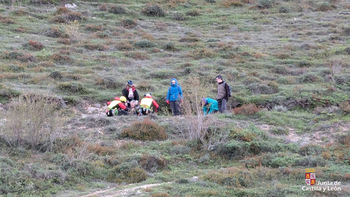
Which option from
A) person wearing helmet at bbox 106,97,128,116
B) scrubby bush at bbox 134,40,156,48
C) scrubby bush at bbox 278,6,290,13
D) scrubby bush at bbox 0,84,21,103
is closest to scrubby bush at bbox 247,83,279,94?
person wearing helmet at bbox 106,97,128,116

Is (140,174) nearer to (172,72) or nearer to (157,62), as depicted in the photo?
(172,72)

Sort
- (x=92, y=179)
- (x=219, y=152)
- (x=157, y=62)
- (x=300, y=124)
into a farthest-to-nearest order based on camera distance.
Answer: (x=157, y=62) → (x=300, y=124) → (x=219, y=152) → (x=92, y=179)

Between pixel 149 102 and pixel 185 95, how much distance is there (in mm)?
2152

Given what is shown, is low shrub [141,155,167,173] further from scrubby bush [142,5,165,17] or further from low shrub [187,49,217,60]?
scrubby bush [142,5,165,17]

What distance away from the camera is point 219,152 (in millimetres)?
9133

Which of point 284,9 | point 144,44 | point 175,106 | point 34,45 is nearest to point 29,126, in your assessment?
point 175,106

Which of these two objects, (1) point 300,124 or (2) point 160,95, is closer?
(1) point 300,124

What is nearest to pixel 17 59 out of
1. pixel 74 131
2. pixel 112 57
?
pixel 112 57

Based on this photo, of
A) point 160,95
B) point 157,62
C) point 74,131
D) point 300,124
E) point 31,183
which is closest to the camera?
point 31,183

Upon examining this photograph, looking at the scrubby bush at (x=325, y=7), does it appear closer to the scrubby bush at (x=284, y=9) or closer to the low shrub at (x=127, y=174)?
the scrubby bush at (x=284, y=9)

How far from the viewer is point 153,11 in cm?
2666

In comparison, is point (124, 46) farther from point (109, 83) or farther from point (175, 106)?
point (175, 106)

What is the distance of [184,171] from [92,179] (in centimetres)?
179

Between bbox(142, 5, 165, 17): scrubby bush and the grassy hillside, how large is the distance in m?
0.07
